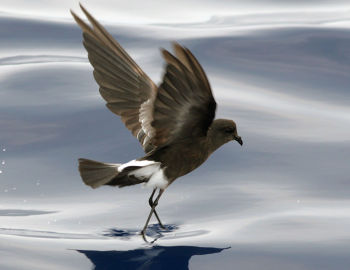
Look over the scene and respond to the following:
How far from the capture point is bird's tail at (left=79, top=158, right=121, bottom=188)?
5.23 metres

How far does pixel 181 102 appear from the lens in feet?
15.6

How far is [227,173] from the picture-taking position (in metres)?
7.20

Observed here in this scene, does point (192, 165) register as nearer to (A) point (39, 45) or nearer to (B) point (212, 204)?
(B) point (212, 204)

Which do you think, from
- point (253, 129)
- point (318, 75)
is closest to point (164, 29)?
point (318, 75)

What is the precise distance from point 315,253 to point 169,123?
1375mm

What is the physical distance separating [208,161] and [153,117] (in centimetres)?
238

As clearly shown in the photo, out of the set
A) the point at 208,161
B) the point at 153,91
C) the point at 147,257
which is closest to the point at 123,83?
the point at 153,91

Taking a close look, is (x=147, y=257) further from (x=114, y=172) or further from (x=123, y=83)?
(x=123, y=83)

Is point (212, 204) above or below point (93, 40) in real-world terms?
below

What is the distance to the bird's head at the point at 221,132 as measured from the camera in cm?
567

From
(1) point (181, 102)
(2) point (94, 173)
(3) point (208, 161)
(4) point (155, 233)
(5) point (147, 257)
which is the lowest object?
(5) point (147, 257)

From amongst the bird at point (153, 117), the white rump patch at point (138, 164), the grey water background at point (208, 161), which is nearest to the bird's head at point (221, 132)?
the bird at point (153, 117)

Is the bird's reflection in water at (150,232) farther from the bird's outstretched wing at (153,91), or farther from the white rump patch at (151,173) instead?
the bird's outstretched wing at (153,91)

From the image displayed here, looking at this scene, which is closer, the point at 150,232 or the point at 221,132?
the point at 221,132
